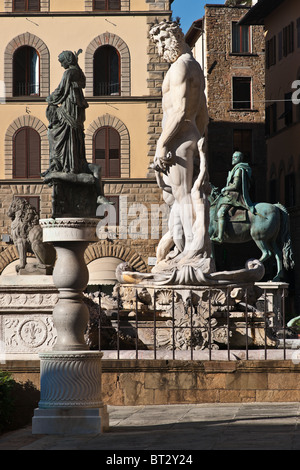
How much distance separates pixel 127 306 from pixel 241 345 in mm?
2115

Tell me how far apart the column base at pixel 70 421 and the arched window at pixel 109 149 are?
110ft

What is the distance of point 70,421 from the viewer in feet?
36.4

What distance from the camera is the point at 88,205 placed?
1181 centimetres

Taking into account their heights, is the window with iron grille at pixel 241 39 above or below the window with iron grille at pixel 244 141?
above

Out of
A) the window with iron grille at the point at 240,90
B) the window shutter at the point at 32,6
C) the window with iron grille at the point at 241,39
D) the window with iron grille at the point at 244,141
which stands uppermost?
the window with iron grille at the point at 241,39

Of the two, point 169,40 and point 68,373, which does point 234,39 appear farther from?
point 68,373

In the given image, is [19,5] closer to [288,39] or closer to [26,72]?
[26,72]

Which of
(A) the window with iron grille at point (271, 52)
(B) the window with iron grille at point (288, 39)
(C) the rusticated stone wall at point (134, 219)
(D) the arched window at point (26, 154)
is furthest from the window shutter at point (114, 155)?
(A) the window with iron grille at point (271, 52)

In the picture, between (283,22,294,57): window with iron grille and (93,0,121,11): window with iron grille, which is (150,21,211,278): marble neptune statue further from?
(283,22,294,57): window with iron grille

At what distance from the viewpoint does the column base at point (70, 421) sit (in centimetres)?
1108

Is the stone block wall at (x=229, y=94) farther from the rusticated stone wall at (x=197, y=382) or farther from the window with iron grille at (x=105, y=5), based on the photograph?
the rusticated stone wall at (x=197, y=382)

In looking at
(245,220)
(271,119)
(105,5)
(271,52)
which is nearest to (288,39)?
(271,52)
